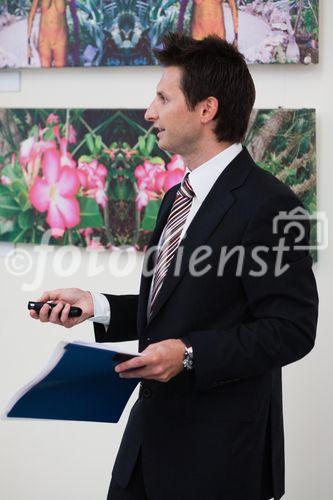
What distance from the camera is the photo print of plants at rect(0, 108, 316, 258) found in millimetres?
2799

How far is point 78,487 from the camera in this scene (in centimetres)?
303

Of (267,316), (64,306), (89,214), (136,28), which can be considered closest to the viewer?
(267,316)

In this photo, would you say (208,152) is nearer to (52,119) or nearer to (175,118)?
(175,118)

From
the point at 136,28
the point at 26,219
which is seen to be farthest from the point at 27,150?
the point at 136,28

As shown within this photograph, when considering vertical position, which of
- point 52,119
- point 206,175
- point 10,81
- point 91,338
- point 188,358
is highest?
point 10,81

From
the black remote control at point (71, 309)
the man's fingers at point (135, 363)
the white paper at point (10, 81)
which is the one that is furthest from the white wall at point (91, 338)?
the man's fingers at point (135, 363)

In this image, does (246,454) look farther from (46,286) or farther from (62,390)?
(46,286)

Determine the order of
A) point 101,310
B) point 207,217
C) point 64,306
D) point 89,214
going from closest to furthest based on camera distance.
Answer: point 207,217 → point 64,306 → point 101,310 → point 89,214

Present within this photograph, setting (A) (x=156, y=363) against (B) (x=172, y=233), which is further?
(B) (x=172, y=233)

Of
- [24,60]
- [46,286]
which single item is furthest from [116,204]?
[24,60]

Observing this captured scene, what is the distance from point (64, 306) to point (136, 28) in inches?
54.6

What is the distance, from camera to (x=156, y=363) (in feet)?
4.76

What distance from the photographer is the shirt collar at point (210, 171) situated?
5.71 feet

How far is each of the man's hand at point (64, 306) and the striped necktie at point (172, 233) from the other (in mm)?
173
